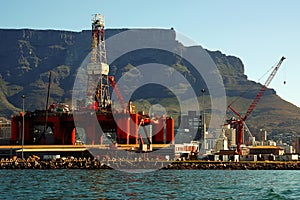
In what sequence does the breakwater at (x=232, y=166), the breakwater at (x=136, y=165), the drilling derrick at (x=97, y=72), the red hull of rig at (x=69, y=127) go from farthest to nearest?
the drilling derrick at (x=97, y=72) → the red hull of rig at (x=69, y=127) → the breakwater at (x=232, y=166) → the breakwater at (x=136, y=165)

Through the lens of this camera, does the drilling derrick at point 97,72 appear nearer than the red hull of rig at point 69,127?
No

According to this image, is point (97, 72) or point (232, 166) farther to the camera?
point (97, 72)

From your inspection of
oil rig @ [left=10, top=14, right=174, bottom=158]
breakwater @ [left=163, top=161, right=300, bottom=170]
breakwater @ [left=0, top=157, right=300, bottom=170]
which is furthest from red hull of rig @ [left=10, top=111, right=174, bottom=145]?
breakwater @ [left=163, top=161, right=300, bottom=170]

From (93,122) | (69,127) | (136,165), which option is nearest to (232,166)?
(136,165)

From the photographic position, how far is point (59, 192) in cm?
6106

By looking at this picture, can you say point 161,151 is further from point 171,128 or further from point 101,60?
point 101,60

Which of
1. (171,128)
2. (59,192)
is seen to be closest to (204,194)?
(59,192)

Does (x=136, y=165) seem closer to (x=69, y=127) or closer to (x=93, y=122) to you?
(x=93, y=122)

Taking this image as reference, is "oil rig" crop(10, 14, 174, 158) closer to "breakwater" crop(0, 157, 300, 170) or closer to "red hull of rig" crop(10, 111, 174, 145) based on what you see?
"red hull of rig" crop(10, 111, 174, 145)

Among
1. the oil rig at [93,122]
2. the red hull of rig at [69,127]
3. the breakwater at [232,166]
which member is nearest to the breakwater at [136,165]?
the breakwater at [232,166]

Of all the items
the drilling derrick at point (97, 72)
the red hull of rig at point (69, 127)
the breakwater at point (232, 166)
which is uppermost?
the drilling derrick at point (97, 72)

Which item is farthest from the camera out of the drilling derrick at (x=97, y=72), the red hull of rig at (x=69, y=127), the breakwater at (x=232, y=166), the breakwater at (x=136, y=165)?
the drilling derrick at (x=97, y=72)

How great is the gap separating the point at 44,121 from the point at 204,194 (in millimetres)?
118594

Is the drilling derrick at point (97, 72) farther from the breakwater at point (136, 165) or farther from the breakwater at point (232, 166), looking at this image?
the breakwater at point (232, 166)
